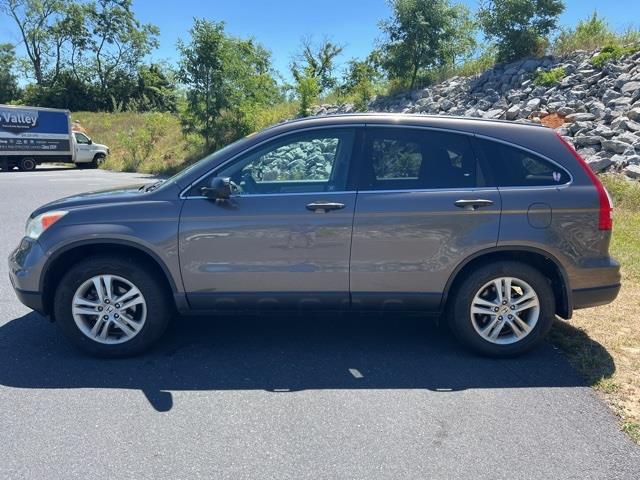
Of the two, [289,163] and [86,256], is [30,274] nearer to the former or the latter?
[86,256]

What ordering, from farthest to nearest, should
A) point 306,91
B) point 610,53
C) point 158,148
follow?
1. point 158,148
2. point 306,91
3. point 610,53

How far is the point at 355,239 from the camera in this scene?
3902 mm

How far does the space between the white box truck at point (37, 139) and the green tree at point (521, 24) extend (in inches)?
803

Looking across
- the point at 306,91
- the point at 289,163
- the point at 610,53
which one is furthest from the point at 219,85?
the point at 289,163

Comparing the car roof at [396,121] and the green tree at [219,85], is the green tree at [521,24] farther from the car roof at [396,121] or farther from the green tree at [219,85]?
the car roof at [396,121]

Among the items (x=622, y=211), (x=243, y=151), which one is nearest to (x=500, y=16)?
(x=622, y=211)

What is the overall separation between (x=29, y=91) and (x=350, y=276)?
5467 centimetres

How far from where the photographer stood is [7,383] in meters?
Result: 3.65

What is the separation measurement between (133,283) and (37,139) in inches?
1009

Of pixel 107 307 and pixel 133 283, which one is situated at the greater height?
pixel 133 283

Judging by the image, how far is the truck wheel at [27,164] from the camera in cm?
2570

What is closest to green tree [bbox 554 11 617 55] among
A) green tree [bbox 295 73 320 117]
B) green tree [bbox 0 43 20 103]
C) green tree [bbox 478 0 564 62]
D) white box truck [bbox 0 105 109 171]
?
green tree [bbox 478 0 564 62]

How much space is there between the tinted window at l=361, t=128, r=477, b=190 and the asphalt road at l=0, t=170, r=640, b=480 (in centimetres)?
137

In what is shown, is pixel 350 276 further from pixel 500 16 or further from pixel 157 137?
pixel 157 137
